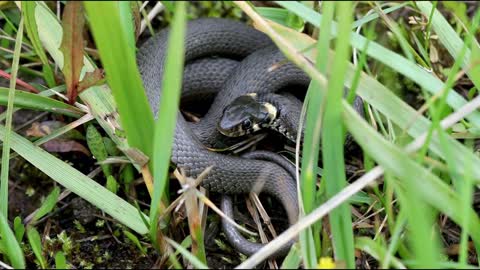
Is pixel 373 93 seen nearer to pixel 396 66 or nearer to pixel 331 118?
pixel 396 66

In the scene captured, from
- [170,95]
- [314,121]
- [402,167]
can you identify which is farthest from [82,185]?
[402,167]

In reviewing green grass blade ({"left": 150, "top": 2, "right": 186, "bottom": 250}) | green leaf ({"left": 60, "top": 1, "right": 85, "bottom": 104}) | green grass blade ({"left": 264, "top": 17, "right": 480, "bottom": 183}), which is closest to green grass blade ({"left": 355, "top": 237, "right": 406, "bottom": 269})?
green grass blade ({"left": 264, "top": 17, "right": 480, "bottom": 183})

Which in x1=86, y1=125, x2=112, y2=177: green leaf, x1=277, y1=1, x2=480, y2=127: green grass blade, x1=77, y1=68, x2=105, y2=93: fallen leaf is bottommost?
x1=86, y1=125, x2=112, y2=177: green leaf

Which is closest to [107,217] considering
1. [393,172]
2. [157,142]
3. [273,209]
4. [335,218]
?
[273,209]

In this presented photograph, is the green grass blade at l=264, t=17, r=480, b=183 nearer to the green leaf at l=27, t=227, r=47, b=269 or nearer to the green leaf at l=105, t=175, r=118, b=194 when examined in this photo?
the green leaf at l=105, t=175, r=118, b=194

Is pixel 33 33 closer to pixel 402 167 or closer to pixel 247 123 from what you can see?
pixel 247 123
